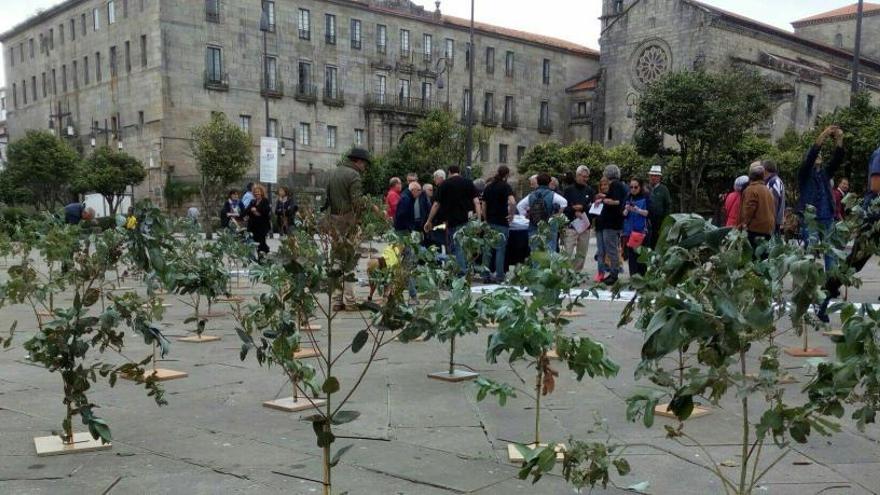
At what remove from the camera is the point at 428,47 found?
54.2m

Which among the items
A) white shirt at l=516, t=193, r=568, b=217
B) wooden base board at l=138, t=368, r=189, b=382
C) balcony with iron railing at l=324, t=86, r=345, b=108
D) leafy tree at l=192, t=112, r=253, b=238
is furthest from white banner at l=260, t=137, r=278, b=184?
balcony with iron railing at l=324, t=86, r=345, b=108

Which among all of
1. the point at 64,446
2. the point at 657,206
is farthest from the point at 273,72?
the point at 64,446

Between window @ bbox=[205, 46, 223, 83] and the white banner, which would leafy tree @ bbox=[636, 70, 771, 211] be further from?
window @ bbox=[205, 46, 223, 83]

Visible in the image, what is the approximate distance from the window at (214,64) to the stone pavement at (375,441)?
42082 mm

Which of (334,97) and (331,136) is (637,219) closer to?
(331,136)

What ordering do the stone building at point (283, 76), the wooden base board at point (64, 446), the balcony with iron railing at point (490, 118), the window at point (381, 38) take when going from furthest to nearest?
the balcony with iron railing at point (490, 118)
the window at point (381, 38)
the stone building at point (283, 76)
the wooden base board at point (64, 446)

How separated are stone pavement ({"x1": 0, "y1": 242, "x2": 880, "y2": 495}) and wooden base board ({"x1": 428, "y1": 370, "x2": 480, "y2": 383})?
81mm

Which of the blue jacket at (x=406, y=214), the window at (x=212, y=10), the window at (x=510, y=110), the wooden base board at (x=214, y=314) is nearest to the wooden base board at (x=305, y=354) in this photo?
the wooden base board at (x=214, y=314)

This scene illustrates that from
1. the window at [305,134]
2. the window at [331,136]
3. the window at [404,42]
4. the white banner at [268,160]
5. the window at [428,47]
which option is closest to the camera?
the white banner at [268,160]

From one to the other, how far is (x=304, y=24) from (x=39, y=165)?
1843cm

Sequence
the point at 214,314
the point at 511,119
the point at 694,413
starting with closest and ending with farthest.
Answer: the point at 694,413, the point at 214,314, the point at 511,119

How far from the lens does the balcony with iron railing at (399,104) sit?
Answer: 5181 cm

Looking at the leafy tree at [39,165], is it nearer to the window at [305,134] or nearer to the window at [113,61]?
the window at [113,61]

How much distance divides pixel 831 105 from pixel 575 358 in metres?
52.0
